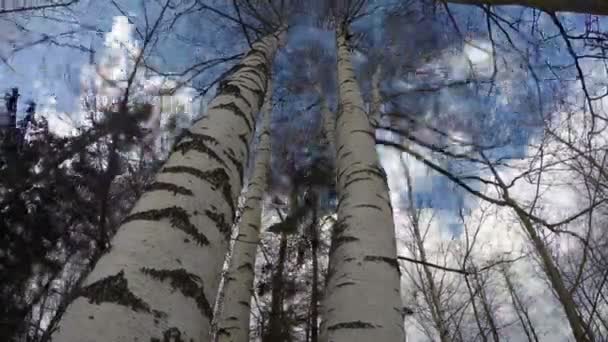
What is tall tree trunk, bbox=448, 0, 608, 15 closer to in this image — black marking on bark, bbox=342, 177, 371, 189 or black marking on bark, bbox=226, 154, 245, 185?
black marking on bark, bbox=342, 177, 371, 189

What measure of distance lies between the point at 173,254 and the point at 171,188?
25cm

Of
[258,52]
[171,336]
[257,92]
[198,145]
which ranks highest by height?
[258,52]

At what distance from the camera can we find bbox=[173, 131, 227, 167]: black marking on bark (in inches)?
51.6

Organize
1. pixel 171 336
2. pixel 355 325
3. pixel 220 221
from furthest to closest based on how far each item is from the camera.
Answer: pixel 355 325, pixel 220 221, pixel 171 336

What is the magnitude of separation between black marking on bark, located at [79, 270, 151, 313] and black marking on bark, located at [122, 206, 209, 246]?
20 cm

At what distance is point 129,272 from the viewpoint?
2.84 feet

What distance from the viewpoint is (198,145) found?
1322 millimetres

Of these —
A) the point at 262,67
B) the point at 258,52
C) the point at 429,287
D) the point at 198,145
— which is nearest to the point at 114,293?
the point at 198,145

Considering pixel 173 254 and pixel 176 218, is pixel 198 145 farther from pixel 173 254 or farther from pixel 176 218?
pixel 173 254

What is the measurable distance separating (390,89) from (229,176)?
412 cm

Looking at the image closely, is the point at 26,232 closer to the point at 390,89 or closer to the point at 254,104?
the point at 254,104

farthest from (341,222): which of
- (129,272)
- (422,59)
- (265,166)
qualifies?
(422,59)

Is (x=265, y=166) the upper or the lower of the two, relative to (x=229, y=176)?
upper

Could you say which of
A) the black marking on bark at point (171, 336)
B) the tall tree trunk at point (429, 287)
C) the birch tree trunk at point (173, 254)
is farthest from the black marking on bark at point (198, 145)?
the tall tree trunk at point (429, 287)
